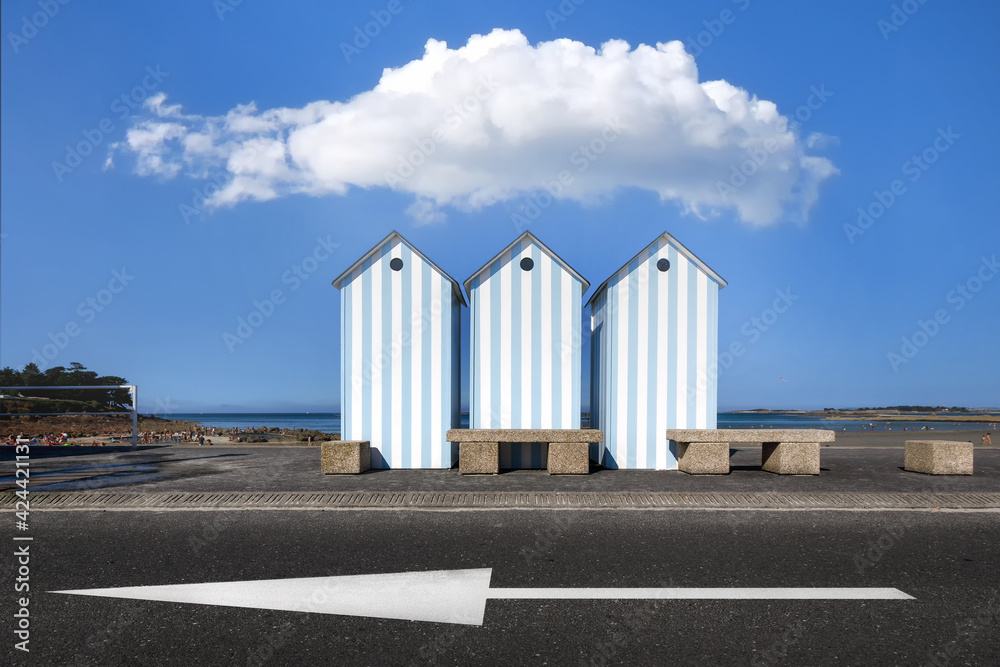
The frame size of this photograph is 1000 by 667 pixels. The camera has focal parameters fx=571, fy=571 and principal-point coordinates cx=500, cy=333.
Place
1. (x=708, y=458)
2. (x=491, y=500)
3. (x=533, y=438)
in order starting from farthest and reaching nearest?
(x=708, y=458), (x=533, y=438), (x=491, y=500)

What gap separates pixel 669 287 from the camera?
11.0 m

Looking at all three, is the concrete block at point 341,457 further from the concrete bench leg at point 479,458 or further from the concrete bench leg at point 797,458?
the concrete bench leg at point 797,458

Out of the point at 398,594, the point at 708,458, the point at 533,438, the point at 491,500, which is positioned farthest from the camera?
the point at 708,458

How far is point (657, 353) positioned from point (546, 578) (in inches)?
287

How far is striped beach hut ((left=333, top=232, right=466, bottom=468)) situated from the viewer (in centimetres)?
1062

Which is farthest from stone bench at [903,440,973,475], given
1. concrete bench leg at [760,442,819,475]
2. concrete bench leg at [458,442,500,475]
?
concrete bench leg at [458,442,500,475]

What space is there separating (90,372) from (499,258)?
52.9 ft

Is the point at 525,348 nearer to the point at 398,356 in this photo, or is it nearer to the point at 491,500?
the point at 398,356

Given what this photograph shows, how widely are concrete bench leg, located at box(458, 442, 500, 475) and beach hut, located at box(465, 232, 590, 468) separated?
82 cm

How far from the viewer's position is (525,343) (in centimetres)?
1081

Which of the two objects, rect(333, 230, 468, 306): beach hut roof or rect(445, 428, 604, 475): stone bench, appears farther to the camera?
rect(333, 230, 468, 306): beach hut roof

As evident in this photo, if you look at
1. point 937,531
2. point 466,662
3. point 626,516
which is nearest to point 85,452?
point 626,516

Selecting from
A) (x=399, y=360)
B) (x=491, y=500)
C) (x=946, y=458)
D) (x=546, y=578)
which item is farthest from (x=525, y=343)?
(x=946, y=458)

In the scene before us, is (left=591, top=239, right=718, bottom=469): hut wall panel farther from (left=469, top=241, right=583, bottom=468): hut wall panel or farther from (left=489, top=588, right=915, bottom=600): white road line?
(left=489, top=588, right=915, bottom=600): white road line
